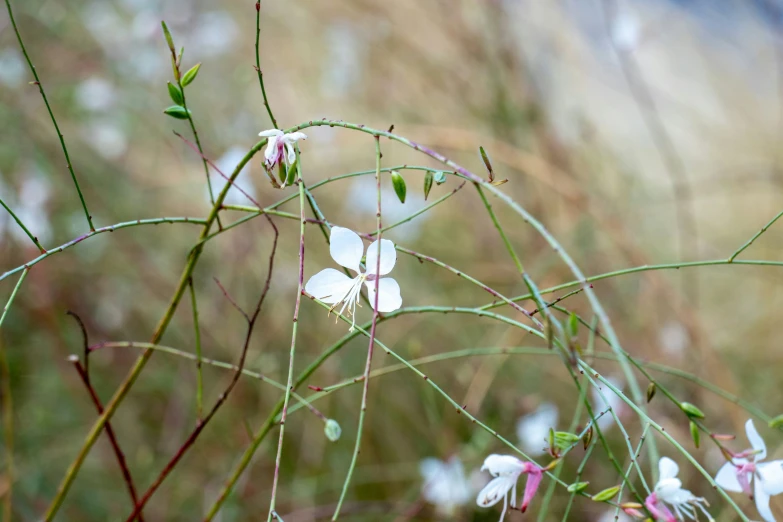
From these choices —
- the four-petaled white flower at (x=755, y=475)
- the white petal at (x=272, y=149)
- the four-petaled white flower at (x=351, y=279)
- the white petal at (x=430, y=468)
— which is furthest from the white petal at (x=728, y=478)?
the white petal at (x=430, y=468)

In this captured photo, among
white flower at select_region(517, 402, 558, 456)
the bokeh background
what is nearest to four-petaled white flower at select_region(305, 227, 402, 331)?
the bokeh background

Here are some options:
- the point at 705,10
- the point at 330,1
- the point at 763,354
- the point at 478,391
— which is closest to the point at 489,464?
the point at 478,391

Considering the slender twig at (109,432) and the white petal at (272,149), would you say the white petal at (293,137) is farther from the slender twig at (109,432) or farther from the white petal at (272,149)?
the slender twig at (109,432)

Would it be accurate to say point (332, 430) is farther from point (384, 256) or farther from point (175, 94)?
point (175, 94)

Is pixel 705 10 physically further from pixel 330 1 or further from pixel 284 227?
pixel 284 227

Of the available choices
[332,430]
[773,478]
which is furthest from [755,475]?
[332,430]

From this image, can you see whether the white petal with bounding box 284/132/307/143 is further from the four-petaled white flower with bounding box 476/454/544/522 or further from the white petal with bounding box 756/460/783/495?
the white petal with bounding box 756/460/783/495
